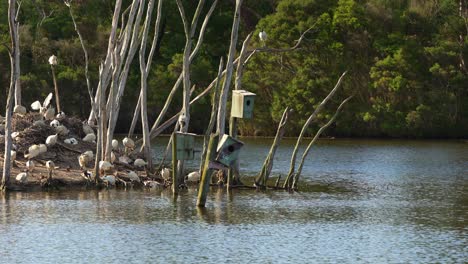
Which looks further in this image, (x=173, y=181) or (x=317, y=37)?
(x=317, y=37)

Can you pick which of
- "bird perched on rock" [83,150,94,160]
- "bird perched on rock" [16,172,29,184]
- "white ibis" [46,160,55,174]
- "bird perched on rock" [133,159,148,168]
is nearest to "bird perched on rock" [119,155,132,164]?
"bird perched on rock" [133,159,148,168]

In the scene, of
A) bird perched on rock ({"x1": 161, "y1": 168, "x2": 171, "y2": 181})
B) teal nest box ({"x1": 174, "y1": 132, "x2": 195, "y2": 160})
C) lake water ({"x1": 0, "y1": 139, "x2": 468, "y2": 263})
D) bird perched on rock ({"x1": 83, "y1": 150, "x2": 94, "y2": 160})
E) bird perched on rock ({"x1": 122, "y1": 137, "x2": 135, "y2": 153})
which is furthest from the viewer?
bird perched on rock ({"x1": 122, "y1": 137, "x2": 135, "y2": 153})

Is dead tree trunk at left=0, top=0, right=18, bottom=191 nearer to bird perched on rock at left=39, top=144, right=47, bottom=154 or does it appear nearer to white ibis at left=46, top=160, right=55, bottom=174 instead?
white ibis at left=46, top=160, right=55, bottom=174

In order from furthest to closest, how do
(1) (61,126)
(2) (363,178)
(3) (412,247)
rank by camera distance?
(2) (363,178), (1) (61,126), (3) (412,247)

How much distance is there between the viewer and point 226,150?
87.8 feet

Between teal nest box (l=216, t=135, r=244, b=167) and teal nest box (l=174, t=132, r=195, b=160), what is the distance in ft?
5.96

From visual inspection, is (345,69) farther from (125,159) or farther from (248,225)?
(248,225)

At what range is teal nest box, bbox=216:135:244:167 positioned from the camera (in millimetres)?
26656

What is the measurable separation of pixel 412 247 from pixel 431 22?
1624 inches

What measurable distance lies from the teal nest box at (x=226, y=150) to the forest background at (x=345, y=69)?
32.6 meters

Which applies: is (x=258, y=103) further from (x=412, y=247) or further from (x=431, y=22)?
(x=412, y=247)

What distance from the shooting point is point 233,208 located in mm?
27312

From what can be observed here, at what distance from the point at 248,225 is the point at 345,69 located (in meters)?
36.8

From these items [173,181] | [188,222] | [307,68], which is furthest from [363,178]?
[307,68]
